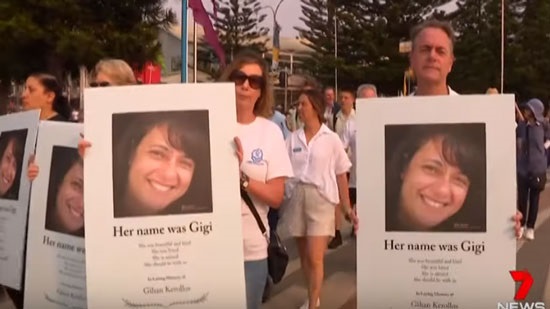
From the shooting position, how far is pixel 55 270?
372cm

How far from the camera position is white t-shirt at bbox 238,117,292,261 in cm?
375

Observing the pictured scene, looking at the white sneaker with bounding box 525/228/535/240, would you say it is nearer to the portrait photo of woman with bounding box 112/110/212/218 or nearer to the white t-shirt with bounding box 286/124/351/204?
the white t-shirt with bounding box 286/124/351/204

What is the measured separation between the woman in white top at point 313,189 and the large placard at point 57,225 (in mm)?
2979

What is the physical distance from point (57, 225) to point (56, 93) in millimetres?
1384

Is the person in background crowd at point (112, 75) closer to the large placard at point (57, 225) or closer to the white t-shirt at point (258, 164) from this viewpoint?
the large placard at point (57, 225)

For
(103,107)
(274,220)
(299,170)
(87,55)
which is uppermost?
(87,55)

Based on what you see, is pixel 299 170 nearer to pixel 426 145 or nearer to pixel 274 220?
pixel 274 220

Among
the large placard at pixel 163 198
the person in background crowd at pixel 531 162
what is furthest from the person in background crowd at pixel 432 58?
the person in background crowd at pixel 531 162

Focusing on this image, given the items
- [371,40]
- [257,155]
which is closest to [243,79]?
[257,155]

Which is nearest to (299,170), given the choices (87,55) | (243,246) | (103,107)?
(243,246)

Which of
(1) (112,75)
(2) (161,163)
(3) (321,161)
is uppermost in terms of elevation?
(1) (112,75)

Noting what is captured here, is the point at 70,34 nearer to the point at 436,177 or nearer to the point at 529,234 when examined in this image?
the point at 529,234

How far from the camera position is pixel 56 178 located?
12.3 feet

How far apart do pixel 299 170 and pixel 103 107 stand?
11.1ft
